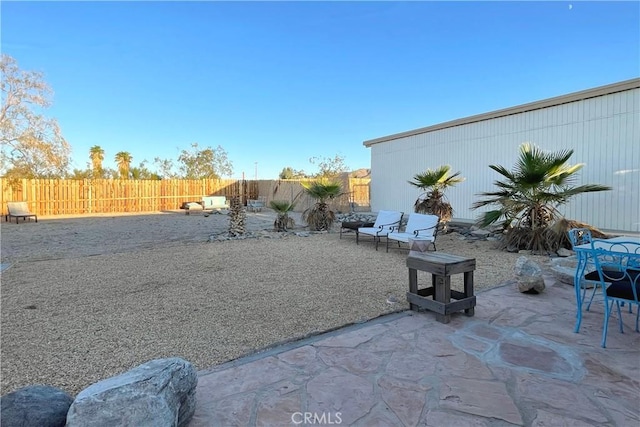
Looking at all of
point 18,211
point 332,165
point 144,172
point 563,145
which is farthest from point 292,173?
point 563,145

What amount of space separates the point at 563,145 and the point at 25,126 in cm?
1907

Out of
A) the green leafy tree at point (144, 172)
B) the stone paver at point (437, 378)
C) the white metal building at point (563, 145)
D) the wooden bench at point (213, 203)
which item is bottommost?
the stone paver at point (437, 378)

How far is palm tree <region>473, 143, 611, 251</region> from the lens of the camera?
6.51 m

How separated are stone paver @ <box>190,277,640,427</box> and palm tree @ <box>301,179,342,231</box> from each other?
23.1 ft

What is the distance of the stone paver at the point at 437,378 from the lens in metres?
1.82

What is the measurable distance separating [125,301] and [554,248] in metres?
7.21

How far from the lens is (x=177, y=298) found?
4008 mm

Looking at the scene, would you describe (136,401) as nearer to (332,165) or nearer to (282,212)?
(282,212)

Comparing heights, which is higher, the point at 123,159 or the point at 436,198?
the point at 123,159

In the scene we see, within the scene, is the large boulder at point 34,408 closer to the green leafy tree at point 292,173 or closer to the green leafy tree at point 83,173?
the green leafy tree at point 292,173

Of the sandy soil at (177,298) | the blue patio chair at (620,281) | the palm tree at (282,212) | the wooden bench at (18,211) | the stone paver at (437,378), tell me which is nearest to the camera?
the stone paver at (437,378)

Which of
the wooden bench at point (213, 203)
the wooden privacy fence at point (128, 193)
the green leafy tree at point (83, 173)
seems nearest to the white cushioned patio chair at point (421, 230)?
the wooden privacy fence at point (128, 193)

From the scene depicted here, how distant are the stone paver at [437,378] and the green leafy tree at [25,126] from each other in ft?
53.8

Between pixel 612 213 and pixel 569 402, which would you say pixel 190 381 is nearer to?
pixel 569 402
